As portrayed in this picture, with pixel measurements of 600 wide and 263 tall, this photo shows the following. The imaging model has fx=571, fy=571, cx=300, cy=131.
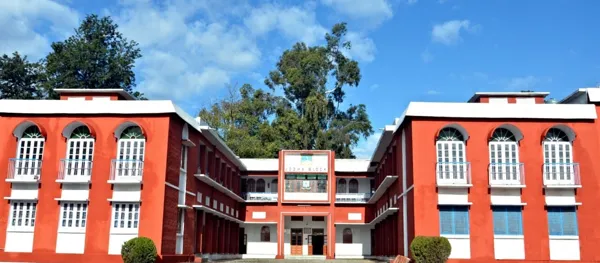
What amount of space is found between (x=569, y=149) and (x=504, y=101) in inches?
142

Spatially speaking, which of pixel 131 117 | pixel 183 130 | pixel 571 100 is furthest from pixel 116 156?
pixel 571 100

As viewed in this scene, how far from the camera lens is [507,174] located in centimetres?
1969

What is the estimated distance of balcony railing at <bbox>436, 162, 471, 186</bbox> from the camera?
1938 cm

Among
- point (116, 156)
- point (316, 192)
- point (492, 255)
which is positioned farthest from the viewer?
point (316, 192)

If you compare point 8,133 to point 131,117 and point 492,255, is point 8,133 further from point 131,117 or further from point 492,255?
point 492,255

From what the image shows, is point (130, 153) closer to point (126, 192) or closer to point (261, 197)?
point (126, 192)

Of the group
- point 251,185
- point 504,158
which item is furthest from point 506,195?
point 251,185

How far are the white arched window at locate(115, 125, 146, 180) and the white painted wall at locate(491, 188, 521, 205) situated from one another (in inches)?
479

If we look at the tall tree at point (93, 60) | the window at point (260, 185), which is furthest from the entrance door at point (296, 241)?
the tall tree at point (93, 60)

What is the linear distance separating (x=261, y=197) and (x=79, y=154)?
16.8m

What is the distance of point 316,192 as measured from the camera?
35531 mm

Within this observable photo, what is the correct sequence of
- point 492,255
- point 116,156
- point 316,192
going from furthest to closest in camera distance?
point 316,192, point 116,156, point 492,255

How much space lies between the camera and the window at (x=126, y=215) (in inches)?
772

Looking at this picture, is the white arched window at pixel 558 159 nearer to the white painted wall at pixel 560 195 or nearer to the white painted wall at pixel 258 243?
the white painted wall at pixel 560 195
